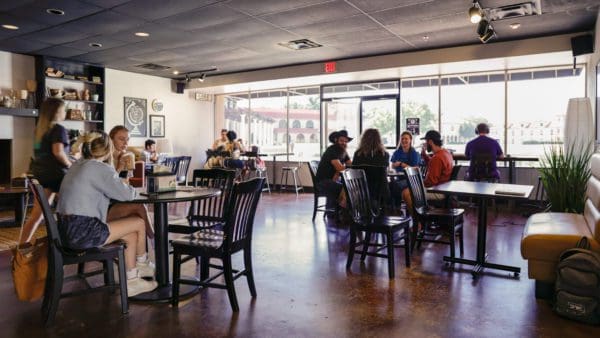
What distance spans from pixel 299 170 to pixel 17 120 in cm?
574

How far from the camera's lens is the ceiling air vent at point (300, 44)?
22.5ft

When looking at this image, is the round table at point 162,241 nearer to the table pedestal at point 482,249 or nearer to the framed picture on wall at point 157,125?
the table pedestal at point 482,249

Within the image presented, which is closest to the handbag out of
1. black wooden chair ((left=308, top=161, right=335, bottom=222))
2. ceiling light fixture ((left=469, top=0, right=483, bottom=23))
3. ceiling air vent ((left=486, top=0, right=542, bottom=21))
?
black wooden chair ((left=308, top=161, right=335, bottom=222))

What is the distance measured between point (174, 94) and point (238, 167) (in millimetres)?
2859

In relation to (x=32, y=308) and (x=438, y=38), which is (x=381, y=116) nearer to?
(x=438, y=38)

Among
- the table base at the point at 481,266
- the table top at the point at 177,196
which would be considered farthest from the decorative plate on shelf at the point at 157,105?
the table base at the point at 481,266

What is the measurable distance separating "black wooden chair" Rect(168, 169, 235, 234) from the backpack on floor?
8.25 ft

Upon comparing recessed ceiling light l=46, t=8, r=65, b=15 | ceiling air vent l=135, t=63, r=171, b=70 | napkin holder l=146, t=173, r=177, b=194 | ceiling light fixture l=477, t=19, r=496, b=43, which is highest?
ceiling air vent l=135, t=63, r=171, b=70

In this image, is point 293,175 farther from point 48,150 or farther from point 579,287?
point 579,287

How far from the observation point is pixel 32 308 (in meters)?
3.00

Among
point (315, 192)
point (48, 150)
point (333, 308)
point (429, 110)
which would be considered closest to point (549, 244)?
point (333, 308)

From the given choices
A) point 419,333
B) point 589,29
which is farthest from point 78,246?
point 589,29

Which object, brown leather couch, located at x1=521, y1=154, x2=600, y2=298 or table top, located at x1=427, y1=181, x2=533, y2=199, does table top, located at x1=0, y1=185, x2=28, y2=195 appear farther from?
brown leather couch, located at x1=521, y1=154, x2=600, y2=298

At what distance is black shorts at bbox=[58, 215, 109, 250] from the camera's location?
8.97 feet
